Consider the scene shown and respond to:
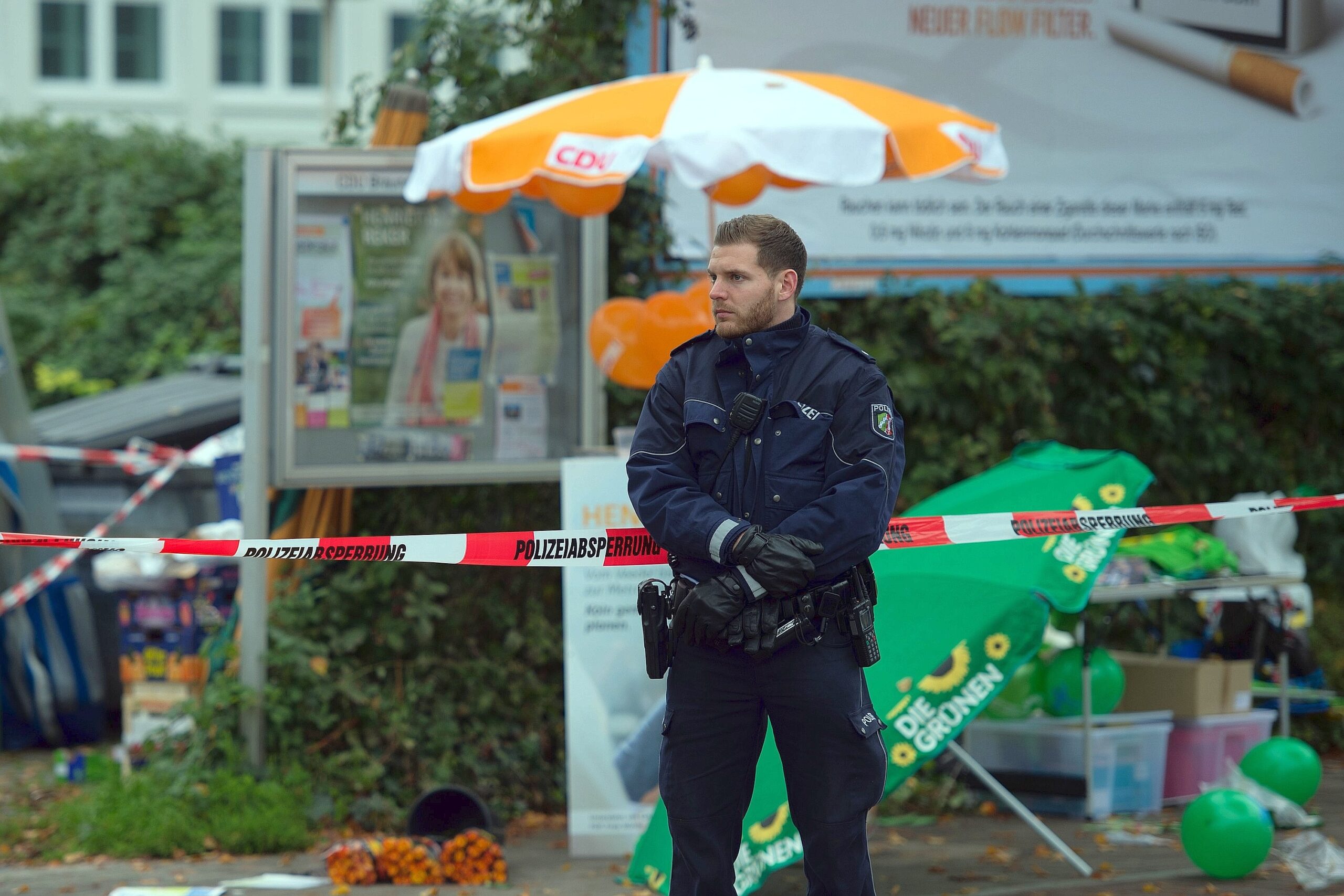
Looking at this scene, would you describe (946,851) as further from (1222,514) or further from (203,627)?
(203,627)

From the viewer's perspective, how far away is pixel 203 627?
23.0ft

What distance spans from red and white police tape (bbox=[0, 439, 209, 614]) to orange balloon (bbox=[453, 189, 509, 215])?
3.11 m

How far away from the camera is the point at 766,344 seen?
3.56 m

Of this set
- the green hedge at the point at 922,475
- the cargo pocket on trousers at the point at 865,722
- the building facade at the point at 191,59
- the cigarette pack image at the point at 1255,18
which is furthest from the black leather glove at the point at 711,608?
the building facade at the point at 191,59

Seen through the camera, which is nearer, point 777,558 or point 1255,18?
point 777,558

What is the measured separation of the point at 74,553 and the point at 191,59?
863 inches

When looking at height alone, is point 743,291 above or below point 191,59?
below

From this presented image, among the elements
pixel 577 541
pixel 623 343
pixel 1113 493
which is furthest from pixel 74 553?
pixel 1113 493

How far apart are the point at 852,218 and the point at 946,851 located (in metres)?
→ 3.22

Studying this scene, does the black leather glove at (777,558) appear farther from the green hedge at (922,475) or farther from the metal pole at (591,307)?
the green hedge at (922,475)

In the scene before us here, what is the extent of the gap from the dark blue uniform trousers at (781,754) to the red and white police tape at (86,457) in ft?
19.4

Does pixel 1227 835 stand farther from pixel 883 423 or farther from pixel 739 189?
pixel 739 189

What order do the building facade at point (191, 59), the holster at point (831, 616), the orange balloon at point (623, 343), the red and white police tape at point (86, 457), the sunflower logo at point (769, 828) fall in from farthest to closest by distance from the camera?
the building facade at point (191, 59)
the red and white police tape at point (86, 457)
the orange balloon at point (623, 343)
the sunflower logo at point (769, 828)
the holster at point (831, 616)

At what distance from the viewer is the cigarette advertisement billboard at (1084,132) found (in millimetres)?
7316
